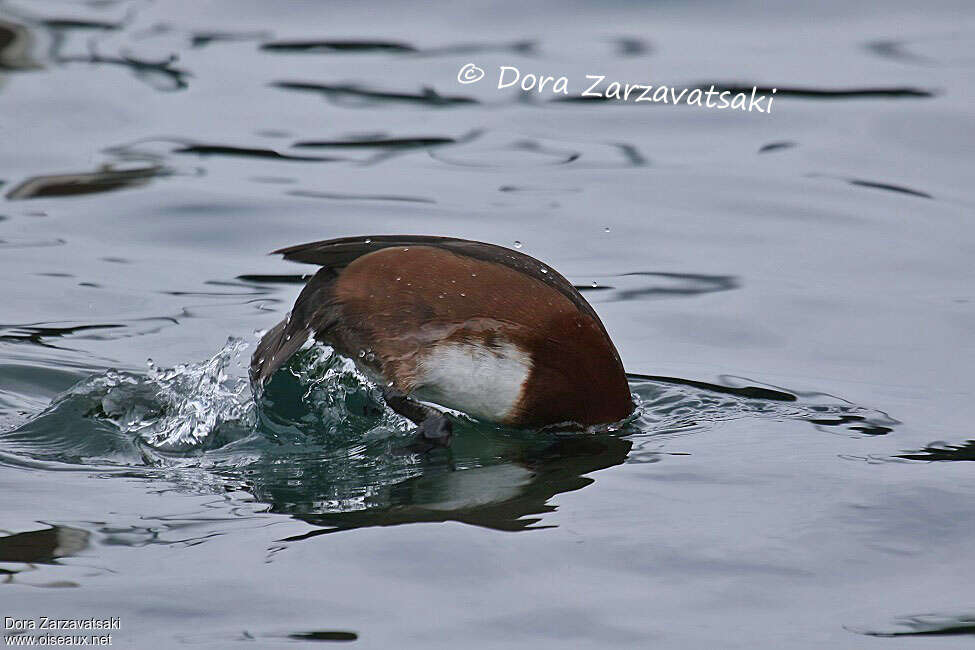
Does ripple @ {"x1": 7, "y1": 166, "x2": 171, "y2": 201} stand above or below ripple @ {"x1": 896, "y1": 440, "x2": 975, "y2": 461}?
above

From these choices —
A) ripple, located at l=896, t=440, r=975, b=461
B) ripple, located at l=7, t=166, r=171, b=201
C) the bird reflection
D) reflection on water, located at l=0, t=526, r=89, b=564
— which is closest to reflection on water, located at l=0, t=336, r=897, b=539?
→ the bird reflection

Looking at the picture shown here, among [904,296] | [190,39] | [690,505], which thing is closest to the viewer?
[690,505]

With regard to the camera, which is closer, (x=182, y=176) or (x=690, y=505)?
(x=690, y=505)

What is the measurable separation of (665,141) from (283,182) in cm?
251

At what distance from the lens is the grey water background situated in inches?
159

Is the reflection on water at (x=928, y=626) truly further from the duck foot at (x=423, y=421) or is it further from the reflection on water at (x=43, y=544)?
the reflection on water at (x=43, y=544)

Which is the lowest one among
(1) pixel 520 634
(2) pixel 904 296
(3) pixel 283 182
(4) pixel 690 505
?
(1) pixel 520 634

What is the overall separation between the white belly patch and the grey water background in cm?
Answer: 21

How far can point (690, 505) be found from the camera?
4.74 meters

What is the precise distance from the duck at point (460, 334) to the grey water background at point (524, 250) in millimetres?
166

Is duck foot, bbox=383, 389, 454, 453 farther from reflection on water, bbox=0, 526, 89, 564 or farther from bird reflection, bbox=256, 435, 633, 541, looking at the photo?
reflection on water, bbox=0, 526, 89, 564

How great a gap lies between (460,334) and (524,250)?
9.06 ft

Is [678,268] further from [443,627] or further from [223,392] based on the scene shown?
[443,627]

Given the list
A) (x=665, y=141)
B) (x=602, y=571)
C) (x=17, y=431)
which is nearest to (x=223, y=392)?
(x=17, y=431)
